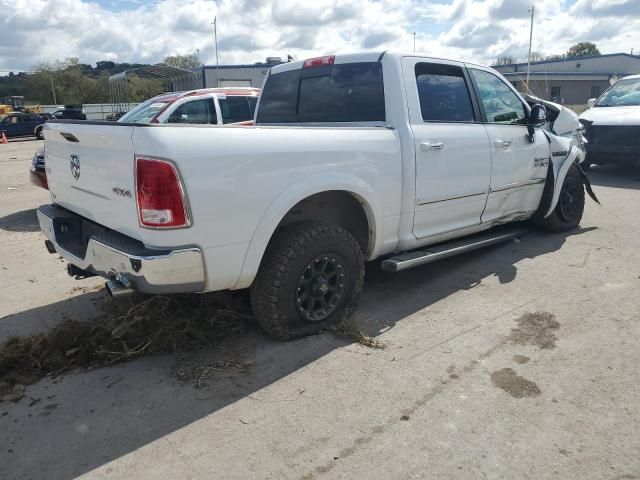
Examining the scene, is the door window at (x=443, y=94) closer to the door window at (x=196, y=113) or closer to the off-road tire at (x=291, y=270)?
the off-road tire at (x=291, y=270)

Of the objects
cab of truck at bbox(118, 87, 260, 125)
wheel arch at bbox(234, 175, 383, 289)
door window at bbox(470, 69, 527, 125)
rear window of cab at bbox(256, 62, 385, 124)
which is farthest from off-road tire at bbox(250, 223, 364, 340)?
cab of truck at bbox(118, 87, 260, 125)

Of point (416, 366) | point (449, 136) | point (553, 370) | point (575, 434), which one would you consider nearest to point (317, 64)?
point (449, 136)

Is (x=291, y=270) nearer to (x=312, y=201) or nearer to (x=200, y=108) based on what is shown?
(x=312, y=201)

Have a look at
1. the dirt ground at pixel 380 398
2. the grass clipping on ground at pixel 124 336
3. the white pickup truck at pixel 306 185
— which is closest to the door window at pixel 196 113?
the white pickup truck at pixel 306 185

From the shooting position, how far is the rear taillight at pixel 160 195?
2791mm

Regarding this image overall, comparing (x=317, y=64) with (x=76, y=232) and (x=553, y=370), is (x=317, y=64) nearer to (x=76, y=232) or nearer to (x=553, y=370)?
(x=76, y=232)

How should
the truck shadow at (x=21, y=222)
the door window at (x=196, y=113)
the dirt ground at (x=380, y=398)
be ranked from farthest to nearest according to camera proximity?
the door window at (x=196, y=113), the truck shadow at (x=21, y=222), the dirt ground at (x=380, y=398)

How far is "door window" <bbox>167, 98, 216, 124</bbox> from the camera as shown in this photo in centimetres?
886

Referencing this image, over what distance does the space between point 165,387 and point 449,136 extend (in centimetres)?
285

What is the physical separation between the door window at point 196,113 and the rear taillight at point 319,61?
15.2 ft

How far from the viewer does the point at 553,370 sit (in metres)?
3.29

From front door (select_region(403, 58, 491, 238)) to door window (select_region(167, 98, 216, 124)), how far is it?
549cm

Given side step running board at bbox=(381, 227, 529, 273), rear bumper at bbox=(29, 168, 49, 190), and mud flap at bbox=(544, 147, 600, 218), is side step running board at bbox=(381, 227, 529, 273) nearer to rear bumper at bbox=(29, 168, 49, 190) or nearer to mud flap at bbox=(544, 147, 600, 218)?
mud flap at bbox=(544, 147, 600, 218)

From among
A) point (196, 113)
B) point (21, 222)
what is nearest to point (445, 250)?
point (196, 113)
